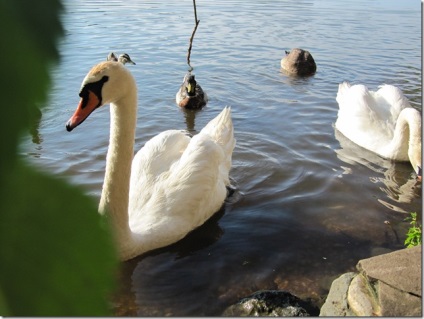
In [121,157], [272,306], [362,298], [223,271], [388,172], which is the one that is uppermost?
[121,157]

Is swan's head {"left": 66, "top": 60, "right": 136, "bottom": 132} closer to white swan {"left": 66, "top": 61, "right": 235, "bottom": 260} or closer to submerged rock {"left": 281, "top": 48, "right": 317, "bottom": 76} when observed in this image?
white swan {"left": 66, "top": 61, "right": 235, "bottom": 260}

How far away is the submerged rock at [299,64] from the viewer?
10.0 meters

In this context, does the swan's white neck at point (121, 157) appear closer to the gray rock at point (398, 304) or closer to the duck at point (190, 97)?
the gray rock at point (398, 304)

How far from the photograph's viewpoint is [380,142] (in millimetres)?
5941

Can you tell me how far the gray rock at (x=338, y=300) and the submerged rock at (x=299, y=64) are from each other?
730 centimetres

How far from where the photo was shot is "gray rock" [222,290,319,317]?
9.72ft

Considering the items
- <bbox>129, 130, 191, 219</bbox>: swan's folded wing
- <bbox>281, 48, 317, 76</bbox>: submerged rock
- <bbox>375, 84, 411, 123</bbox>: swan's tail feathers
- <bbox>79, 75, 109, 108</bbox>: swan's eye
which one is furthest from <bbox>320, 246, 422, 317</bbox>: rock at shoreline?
<bbox>281, 48, 317, 76</bbox>: submerged rock

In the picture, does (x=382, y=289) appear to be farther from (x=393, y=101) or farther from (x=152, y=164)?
(x=393, y=101)

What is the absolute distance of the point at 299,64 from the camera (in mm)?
10031

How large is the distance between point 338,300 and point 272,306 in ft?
1.27

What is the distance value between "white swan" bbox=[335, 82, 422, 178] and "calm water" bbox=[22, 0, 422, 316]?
0.47 ft

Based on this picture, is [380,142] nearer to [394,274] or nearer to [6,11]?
[394,274]

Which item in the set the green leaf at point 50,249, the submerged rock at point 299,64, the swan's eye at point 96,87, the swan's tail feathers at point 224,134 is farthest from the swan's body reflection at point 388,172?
the green leaf at point 50,249

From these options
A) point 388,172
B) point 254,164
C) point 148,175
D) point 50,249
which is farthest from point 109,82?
point 388,172
